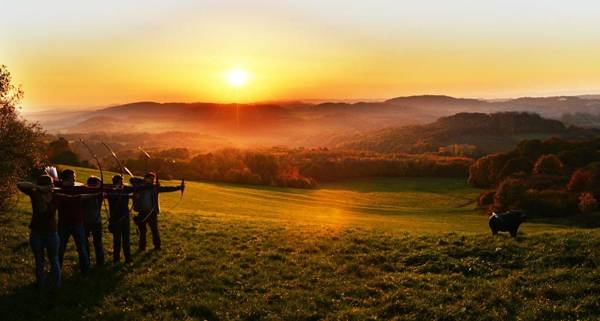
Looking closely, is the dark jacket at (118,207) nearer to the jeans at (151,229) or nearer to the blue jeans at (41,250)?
the jeans at (151,229)

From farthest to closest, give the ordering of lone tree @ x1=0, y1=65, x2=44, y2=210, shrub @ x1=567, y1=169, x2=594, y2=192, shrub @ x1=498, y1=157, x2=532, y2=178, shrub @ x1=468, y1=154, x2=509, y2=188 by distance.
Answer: shrub @ x1=468, y1=154, x2=509, y2=188 < shrub @ x1=498, y1=157, x2=532, y2=178 < shrub @ x1=567, y1=169, x2=594, y2=192 < lone tree @ x1=0, y1=65, x2=44, y2=210

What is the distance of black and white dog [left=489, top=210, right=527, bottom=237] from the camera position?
20.8 metres

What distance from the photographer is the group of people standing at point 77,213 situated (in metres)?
14.1

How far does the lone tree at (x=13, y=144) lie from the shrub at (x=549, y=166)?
84.1 metres

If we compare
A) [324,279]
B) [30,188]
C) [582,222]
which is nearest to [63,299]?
[30,188]

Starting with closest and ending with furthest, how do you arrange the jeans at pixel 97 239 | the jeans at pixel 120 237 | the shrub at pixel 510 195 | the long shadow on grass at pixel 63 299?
the long shadow on grass at pixel 63 299, the jeans at pixel 97 239, the jeans at pixel 120 237, the shrub at pixel 510 195

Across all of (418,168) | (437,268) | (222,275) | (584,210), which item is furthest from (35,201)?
(418,168)

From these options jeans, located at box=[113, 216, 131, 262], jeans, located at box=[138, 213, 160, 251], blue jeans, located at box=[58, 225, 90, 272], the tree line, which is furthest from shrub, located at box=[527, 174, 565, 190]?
blue jeans, located at box=[58, 225, 90, 272]

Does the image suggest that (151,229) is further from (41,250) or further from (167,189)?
(41,250)

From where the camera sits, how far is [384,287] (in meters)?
15.7

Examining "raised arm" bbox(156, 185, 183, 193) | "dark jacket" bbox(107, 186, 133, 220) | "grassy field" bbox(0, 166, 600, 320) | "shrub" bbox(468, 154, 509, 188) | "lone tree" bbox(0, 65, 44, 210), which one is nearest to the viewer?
"grassy field" bbox(0, 166, 600, 320)

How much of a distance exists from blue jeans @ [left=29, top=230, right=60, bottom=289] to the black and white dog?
18747mm

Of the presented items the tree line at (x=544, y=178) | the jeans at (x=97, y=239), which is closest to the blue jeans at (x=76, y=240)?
the jeans at (x=97, y=239)

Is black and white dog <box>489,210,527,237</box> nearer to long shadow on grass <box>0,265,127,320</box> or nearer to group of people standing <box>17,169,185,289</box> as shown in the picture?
group of people standing <box>17,169,185,289</box>
